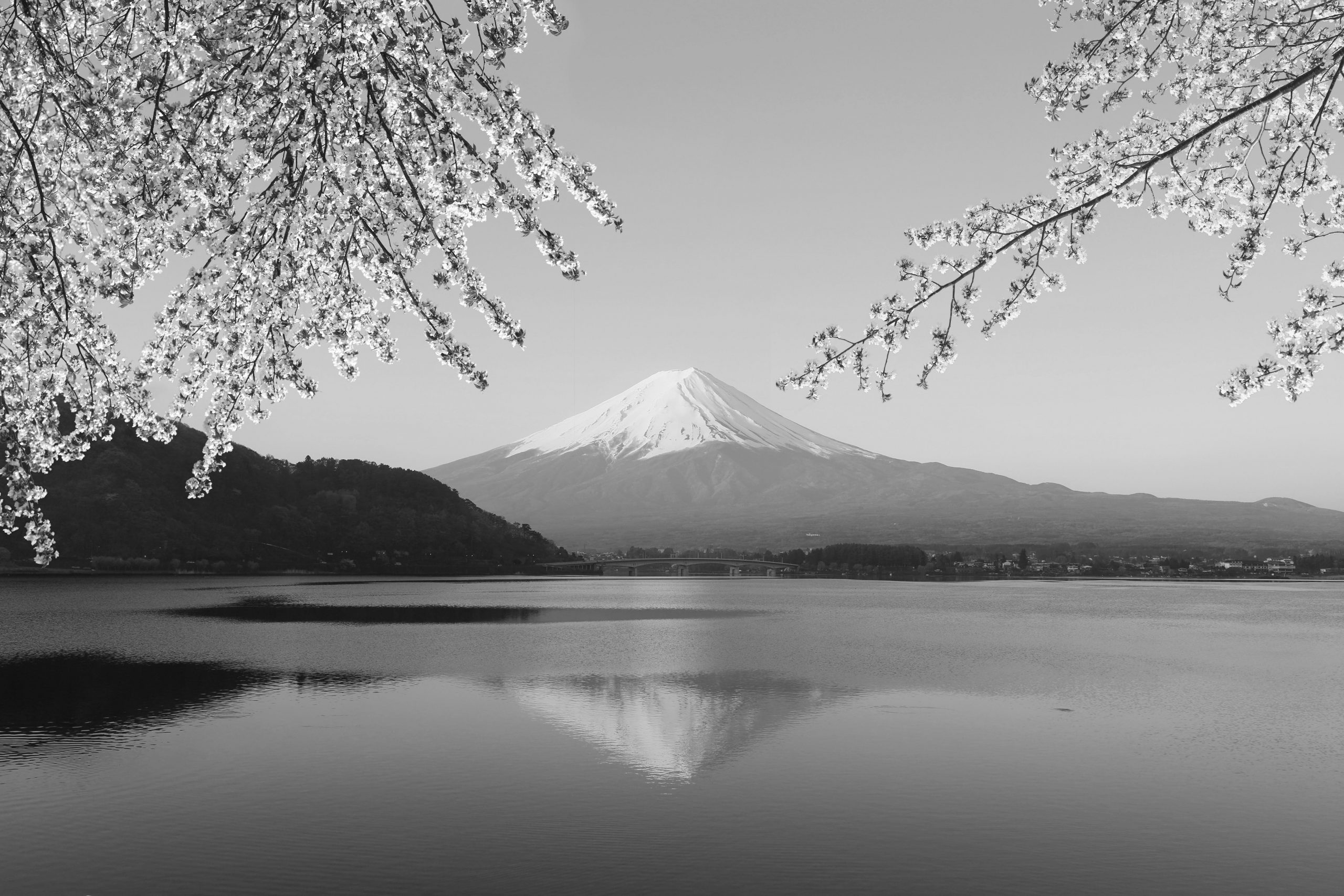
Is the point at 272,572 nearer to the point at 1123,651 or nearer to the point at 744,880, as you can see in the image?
the point at 1123,651

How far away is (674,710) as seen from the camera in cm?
1919

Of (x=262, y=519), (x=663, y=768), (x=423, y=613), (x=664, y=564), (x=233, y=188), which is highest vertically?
(x=262, y=519)

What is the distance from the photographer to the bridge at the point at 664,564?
12362 cm

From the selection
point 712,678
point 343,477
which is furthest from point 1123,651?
point 343,477

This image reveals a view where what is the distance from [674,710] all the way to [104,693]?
1214 centimetres

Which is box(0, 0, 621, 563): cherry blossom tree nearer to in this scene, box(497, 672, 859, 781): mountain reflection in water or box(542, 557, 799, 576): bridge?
box(497, 672, 859, 781): mountain reflection in water

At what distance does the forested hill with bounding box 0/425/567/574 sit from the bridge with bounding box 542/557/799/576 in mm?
5680

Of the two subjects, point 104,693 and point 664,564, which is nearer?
point 104,693

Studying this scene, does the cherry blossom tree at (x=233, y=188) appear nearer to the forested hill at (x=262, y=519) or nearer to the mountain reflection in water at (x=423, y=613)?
the mountain reflection in water at (x=423, y=613)

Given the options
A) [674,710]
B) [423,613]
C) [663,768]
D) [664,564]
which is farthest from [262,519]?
[663,768]

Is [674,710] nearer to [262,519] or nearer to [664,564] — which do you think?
[262,519]

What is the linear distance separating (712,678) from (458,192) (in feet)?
69.5

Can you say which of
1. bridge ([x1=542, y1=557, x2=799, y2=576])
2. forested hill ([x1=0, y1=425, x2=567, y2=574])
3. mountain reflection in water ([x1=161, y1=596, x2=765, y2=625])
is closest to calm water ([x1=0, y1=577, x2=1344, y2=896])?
mountain reflection in water ([x1=161, y1=596, x2=765, y2=625])

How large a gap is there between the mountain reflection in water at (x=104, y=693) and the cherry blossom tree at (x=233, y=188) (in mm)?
11903
